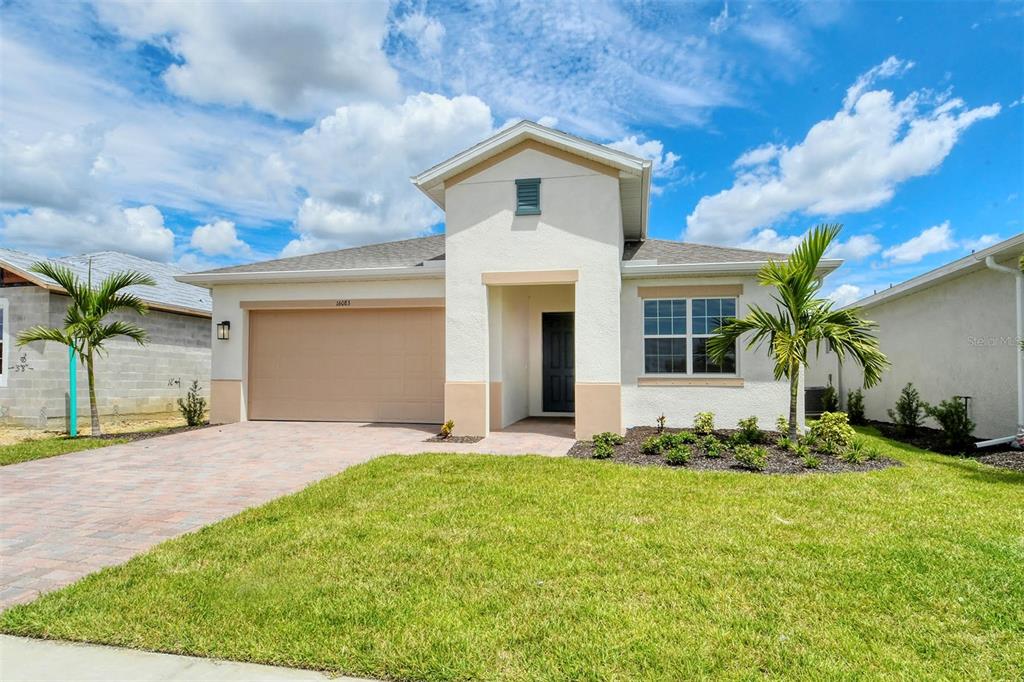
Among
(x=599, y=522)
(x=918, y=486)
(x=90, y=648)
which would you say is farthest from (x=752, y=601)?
(x=918, y=486)

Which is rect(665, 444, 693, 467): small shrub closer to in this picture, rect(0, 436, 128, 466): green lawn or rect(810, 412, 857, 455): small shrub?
rect(810, 412, 857, 455): small shrub

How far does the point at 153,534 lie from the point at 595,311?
7.59 m

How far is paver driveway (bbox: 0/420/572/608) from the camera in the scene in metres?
4.62

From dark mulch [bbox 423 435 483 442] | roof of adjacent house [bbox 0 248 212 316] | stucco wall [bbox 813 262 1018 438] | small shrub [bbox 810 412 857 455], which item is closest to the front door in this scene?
dark mulch [bbox 423 435 483 442]

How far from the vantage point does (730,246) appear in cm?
1305

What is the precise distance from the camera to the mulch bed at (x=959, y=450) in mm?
8273

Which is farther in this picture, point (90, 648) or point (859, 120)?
point (859, 120)

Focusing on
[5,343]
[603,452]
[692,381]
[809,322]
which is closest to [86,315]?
[5,343]

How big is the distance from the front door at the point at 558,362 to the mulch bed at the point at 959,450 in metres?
7.08

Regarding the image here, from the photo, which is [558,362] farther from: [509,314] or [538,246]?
[538,246]

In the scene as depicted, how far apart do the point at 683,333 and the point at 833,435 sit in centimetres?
348

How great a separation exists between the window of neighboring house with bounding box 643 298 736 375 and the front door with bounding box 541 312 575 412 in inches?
106

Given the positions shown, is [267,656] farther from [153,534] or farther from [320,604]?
[153,534]

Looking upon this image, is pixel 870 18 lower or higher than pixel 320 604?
higher
